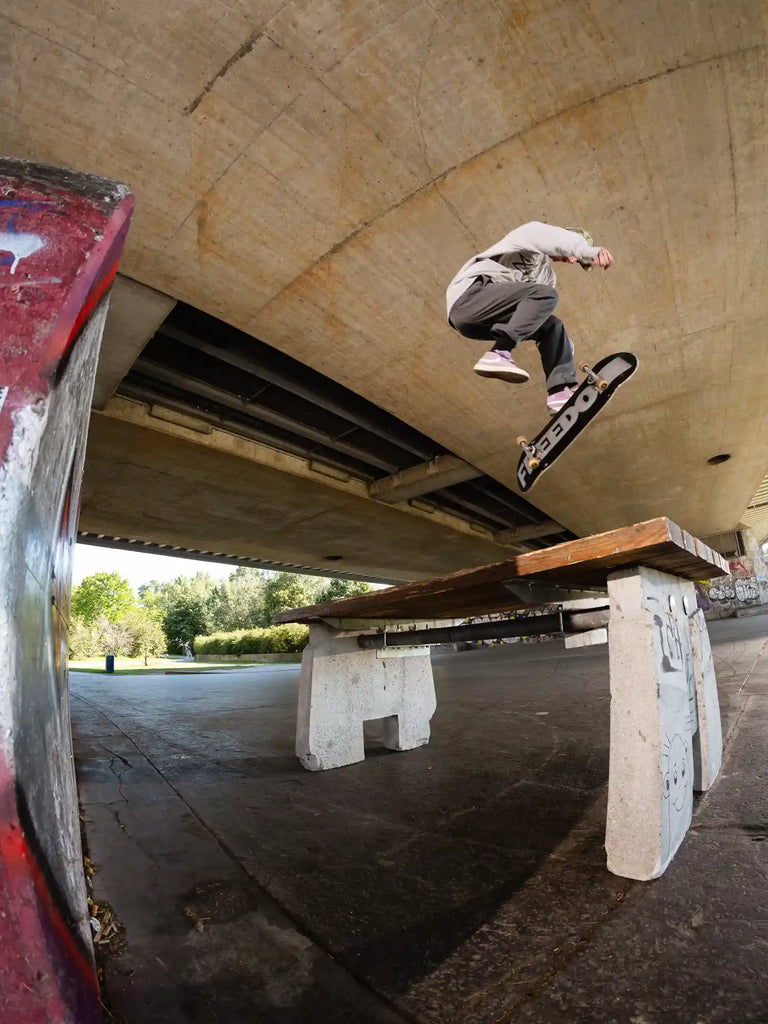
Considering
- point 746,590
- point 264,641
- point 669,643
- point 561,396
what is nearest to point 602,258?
point 561,396

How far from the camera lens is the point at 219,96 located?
3744 millimetres

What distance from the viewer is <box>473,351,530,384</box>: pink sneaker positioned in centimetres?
367

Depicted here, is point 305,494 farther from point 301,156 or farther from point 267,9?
point 267,9

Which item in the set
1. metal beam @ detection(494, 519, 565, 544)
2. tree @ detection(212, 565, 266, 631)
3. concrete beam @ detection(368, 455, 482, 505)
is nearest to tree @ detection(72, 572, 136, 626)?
tree @ detection(212, 565, 266, 631)

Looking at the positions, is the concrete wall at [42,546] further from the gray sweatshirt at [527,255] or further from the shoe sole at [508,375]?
the gray sweatshirt at [527,255]

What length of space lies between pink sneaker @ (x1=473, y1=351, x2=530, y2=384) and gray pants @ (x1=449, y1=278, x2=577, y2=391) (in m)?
0.07

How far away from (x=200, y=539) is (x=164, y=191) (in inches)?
475

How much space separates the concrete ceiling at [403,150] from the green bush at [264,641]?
2017cm

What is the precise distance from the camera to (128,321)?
5.93 meters

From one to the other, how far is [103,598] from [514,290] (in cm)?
4996

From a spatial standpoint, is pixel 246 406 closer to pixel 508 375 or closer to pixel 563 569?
pixel 508 375

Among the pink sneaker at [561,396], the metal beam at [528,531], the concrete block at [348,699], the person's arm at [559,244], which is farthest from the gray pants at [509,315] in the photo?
the metal beam at [528,531]

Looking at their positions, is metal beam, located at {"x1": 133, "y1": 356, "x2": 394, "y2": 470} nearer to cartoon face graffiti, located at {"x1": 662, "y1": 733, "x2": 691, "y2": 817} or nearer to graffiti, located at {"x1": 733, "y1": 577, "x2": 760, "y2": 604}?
cartoon face graffiti, located at {"x1": 662, "y1": 733, "x2": 691, "y2": 817}

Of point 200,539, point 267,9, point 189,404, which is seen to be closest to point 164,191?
point 267,9
